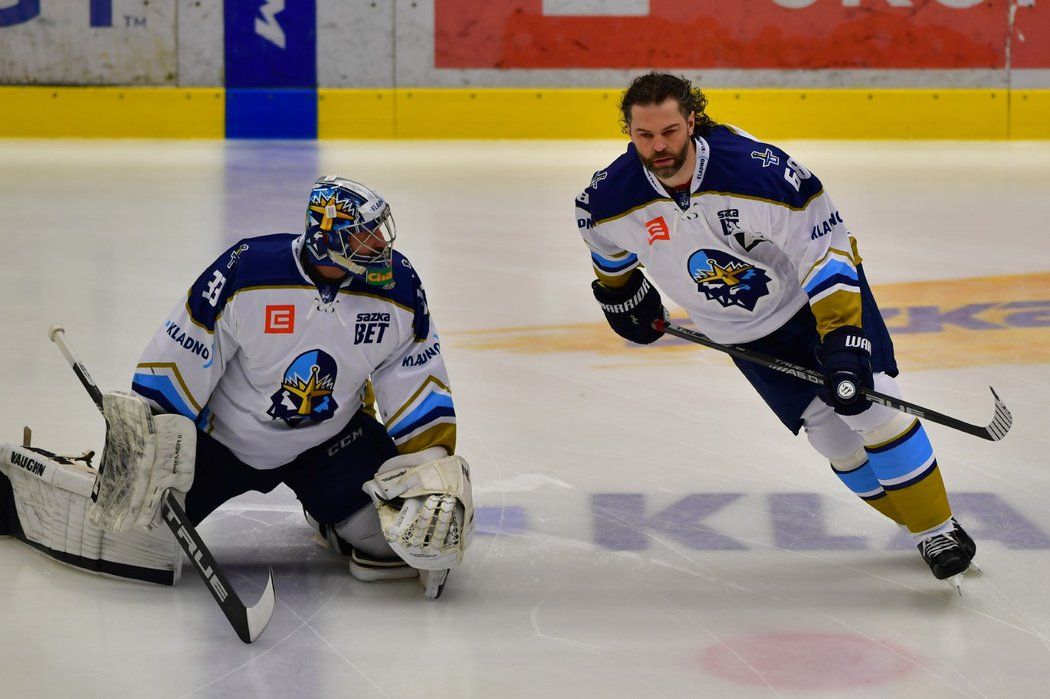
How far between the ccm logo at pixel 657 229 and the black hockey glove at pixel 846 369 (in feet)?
1.34

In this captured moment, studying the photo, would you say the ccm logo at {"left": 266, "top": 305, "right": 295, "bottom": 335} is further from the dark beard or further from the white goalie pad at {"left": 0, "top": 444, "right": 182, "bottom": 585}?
the dark beard

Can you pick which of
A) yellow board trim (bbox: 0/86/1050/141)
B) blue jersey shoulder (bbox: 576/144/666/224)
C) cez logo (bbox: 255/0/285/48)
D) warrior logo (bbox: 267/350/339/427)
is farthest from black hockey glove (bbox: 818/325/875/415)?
cez logo (bbox: 255/0/285/48)

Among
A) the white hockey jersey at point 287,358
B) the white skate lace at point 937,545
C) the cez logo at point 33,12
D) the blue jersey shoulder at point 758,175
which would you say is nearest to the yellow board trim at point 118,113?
the cez logo at point 33,12

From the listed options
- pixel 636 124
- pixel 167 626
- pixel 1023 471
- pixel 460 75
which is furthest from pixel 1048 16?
pixel 167 626

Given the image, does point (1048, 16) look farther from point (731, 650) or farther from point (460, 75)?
point (731, 650)

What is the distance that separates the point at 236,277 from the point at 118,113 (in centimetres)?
888

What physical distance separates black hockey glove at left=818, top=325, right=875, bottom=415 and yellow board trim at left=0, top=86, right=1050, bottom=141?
8.44m

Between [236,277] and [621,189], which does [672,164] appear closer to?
[621,189]

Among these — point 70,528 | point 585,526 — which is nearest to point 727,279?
point 585,526

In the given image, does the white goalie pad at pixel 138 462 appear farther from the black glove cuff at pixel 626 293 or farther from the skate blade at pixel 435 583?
the black glove cuff at pixel 626 293

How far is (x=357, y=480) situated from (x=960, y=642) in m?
1.22

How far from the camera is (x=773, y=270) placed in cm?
317

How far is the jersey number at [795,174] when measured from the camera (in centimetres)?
306

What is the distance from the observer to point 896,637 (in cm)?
277
